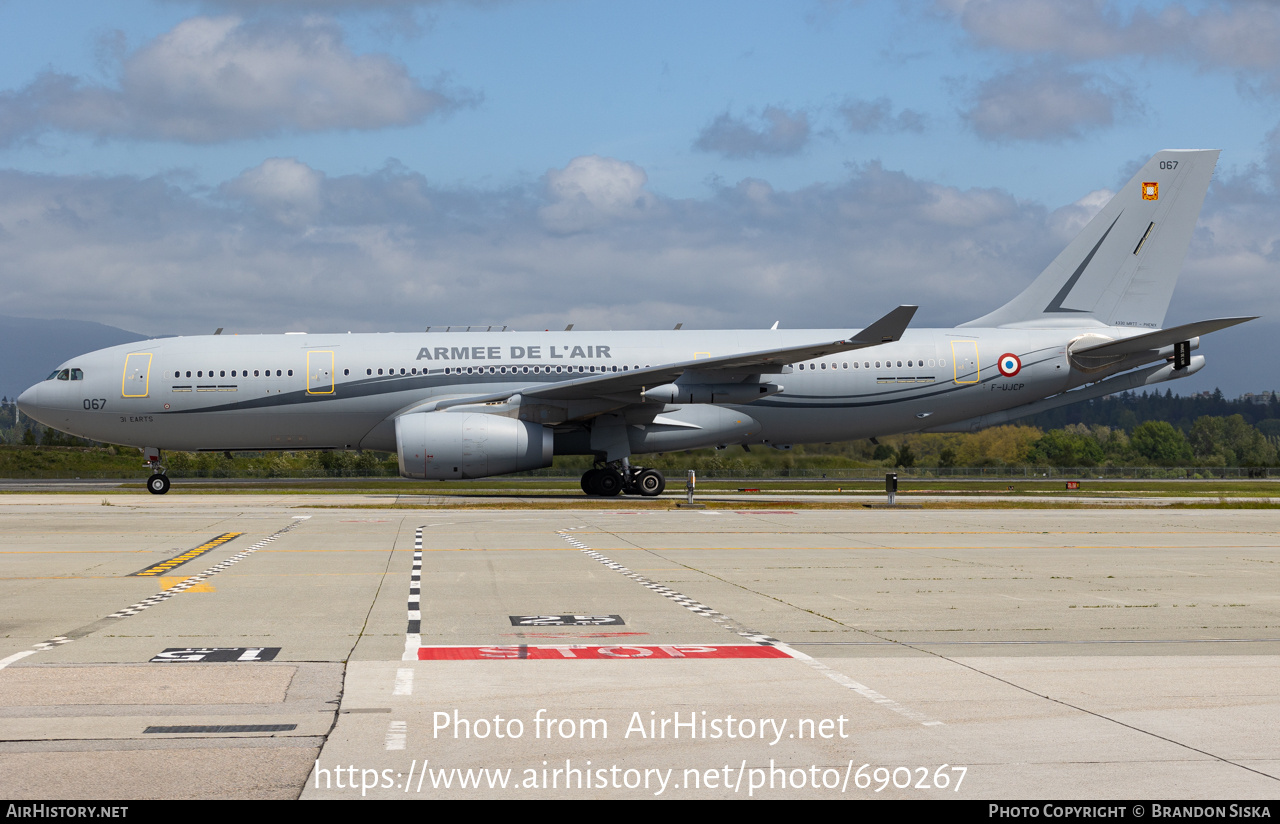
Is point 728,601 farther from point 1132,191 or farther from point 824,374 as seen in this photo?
point 1132,191

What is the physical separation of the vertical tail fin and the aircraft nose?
1171 inches

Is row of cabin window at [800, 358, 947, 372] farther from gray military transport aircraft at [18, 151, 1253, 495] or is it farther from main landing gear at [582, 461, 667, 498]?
main landing gear at [582, 461, 667, 498]

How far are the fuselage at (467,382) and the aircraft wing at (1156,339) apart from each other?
1.00 metres

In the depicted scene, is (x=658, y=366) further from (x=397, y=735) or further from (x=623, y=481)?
(x=397, y=735)

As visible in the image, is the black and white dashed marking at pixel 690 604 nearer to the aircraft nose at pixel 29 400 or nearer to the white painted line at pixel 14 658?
the white painted line at pixel 14 658

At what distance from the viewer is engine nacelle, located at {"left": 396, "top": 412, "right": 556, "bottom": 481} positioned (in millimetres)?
27359

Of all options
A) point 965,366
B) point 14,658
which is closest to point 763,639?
point 14,658

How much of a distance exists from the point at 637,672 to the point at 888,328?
1937 cm

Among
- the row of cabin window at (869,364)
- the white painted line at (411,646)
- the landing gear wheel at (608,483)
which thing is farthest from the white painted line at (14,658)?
the row of cabin window at (869,364)

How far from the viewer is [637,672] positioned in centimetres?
722

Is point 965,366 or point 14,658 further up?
point 965,366

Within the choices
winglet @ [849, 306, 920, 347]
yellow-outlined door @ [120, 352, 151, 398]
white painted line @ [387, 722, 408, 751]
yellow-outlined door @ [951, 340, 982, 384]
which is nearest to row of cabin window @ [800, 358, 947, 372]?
yellow-outlined door @ [951, 340, 982, 384]

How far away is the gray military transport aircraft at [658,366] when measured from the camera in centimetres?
3048
